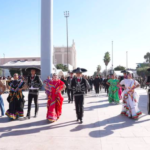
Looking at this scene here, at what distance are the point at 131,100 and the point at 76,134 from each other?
302 cm

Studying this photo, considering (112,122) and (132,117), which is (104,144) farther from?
(132,117)

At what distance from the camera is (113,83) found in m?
11.4

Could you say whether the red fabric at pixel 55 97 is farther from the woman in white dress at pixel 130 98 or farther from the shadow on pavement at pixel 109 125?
the woman in white dress at pixel 130 98

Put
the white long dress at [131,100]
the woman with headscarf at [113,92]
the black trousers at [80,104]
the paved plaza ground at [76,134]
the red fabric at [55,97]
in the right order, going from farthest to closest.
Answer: the woman with headscarf at [113,92], the white long dress at [131,100], the red fabric at [55,97], the black trousers at [80,104], the paved plaza ground at [76,134]

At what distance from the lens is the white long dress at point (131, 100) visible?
7218 mm

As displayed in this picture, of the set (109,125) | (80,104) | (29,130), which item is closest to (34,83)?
(80,104)

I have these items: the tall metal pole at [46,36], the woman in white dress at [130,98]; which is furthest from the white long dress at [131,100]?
the tall metal pole at [46,36]

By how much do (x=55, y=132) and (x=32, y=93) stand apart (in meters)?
2.25

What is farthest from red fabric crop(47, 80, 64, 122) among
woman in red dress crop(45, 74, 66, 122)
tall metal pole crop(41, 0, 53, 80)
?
tall metal pole crop(41, 0, 53, 80)

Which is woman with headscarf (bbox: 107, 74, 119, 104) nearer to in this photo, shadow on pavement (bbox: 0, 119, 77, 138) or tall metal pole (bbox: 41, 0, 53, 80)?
shadow on pavement (bbox: 0, 119, 77, 138)

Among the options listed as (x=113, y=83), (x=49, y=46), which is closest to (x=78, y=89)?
(x=113, y=83)

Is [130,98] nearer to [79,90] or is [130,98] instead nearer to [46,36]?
[79,90]

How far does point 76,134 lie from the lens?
5.33 m

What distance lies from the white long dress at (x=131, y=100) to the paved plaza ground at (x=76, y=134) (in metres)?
0.30
